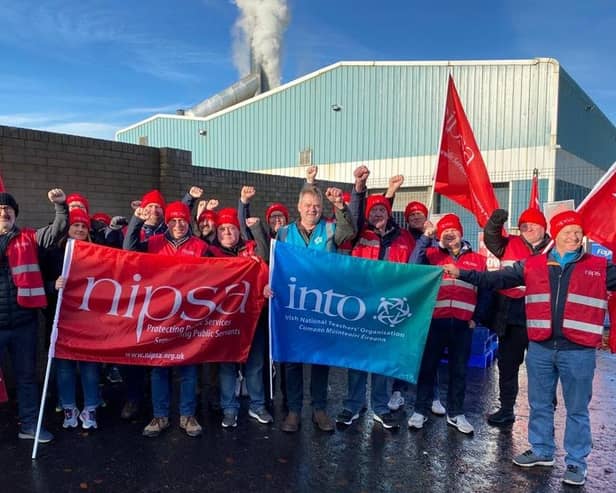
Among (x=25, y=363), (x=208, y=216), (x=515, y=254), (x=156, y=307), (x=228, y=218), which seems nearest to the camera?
(x=25, y=363)

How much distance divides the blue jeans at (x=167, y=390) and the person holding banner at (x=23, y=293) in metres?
0.87

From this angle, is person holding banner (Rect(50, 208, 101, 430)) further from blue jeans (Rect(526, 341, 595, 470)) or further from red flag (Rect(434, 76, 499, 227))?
red flag (Rect(434, 76, 499, 227))

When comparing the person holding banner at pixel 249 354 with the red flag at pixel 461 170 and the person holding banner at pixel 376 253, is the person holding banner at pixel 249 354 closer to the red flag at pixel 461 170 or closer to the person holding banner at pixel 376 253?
the person holding banner at pixel 376 253

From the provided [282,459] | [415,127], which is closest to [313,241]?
[282,459]

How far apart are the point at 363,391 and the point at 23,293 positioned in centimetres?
295

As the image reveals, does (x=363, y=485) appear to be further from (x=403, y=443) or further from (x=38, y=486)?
(x=38, y=486)

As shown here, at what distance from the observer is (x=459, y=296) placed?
443cm

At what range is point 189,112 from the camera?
28.6 metres

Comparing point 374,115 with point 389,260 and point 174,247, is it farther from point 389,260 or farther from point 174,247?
point 174,247

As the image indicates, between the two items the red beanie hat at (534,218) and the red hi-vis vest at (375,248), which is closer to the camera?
the red beanie hat at (534,218)

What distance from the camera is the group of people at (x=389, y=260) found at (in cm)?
364

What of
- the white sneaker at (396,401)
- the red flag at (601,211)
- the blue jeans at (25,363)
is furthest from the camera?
the white sneaker at (396,401)

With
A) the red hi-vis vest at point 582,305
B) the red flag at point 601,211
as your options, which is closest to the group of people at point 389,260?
the red hi-vis vest at point 582,305

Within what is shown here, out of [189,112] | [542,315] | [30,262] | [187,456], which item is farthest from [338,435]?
[189,112]
